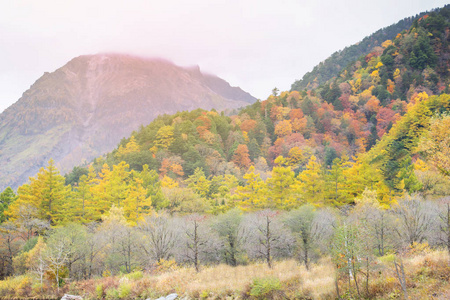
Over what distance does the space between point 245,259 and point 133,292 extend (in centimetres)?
1462

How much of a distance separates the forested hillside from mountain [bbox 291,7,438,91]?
104112mm

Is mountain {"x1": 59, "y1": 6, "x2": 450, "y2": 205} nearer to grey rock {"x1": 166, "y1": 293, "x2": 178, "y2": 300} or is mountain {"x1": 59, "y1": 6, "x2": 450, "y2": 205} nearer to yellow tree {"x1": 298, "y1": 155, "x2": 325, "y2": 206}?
yellow tree {"x1": 298, "y1": 155, "x2": 325, "y2": 206}

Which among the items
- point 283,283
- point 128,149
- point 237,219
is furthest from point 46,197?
point 283,283

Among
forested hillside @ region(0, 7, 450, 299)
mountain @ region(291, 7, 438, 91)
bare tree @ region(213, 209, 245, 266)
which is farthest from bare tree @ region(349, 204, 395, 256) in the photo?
mountain @ region(291, 7, 438, 91)

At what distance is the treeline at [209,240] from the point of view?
1212 inches

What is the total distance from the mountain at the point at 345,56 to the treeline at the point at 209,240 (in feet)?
508

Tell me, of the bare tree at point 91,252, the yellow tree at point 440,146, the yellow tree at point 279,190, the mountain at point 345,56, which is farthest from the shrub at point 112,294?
the mountain at point 345,56

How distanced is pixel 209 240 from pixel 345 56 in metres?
194

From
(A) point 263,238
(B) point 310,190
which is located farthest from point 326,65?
(A) point 263,238

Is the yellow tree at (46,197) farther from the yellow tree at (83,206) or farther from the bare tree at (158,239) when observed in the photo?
the bare tree at (158,239)

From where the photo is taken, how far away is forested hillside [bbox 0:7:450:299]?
18.8 metres

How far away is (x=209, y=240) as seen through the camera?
33969 mm

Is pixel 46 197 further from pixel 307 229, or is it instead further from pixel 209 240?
pixel 307 229

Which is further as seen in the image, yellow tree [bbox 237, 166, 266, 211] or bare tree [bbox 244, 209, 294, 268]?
yellow tree [bbox 237, 166, 266, 211]
